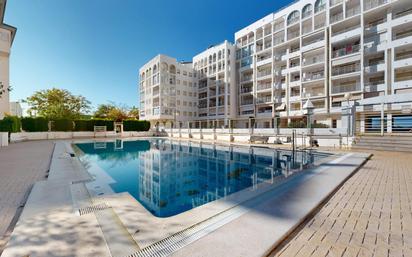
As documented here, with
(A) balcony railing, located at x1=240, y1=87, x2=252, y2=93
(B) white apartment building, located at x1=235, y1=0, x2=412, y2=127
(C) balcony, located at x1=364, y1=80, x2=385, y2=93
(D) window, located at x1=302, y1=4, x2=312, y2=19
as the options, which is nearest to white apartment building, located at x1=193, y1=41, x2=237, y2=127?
(A) balcony railing, located at x1=240, y1=87, x2=252, y2=93

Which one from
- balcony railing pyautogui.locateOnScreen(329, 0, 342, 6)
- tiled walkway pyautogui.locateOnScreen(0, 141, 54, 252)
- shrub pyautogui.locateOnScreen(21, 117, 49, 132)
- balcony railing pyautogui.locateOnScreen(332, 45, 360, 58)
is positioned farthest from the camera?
balcony railing pyautogui.locateOnScreen(329, 0, 342, 6)

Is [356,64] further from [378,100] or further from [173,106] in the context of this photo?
[173,106]

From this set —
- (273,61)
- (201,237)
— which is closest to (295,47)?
(273,61)

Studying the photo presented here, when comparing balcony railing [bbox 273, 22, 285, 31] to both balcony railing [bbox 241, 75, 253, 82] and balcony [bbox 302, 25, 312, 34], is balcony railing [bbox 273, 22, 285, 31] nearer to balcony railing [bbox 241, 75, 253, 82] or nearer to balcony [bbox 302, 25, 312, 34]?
balcony [bbox 302, 25, 312, 34]

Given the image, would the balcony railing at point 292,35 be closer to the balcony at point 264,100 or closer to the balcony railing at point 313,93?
the balcony railing at point 313,93

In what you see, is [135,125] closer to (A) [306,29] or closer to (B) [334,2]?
(A) [306,29]

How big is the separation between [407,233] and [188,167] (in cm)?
719

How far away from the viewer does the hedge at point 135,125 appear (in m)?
31.4

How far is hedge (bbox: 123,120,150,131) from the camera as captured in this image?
31378mm

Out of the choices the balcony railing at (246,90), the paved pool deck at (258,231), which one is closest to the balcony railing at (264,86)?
the balcony railing at (246,90)

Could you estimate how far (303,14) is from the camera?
2766 cm

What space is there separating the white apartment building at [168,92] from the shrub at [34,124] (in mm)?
17643

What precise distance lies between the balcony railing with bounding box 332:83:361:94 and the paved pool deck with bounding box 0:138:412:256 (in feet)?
80.2

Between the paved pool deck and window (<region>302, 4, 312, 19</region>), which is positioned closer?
the paved pool deck
